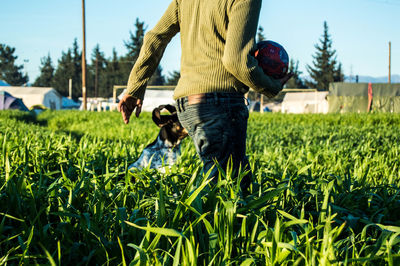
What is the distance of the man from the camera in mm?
2258

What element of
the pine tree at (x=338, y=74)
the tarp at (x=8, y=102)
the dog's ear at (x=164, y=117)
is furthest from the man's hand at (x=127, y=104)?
the pine tree at (x=338, y=74)

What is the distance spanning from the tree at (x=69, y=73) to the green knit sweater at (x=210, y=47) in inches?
3449

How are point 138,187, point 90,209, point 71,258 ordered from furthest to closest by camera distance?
point 138,187 → point 90,209 → point 71,258

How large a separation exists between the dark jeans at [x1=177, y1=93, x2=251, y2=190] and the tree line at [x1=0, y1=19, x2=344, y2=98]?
210 ft

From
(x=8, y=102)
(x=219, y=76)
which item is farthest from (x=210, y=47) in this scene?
(x=8, y=102)

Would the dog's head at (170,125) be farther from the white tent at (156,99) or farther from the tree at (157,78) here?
the tree at (157,78)

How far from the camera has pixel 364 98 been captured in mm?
24406

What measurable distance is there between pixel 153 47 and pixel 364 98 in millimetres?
23897

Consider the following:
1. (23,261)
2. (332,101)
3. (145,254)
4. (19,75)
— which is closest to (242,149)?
(145,254)

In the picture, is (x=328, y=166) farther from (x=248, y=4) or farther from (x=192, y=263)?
(x=192, y=263)

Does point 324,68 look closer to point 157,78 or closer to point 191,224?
point 157,78

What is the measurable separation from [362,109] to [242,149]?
2373 cm

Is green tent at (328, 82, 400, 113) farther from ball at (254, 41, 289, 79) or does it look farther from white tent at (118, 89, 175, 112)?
ball at (254, 41, 289, 79)

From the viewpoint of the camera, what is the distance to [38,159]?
4.00m
